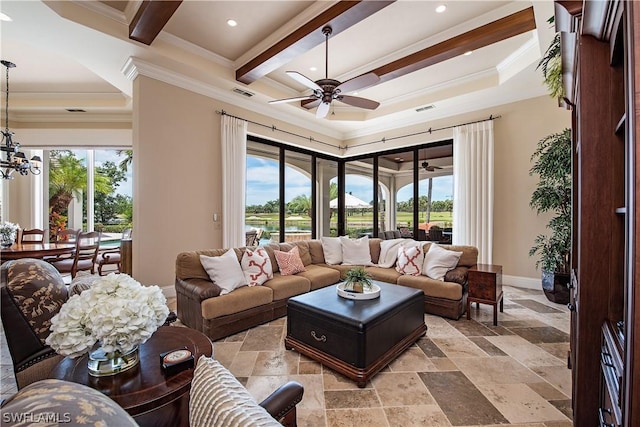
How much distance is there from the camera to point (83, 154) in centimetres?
680

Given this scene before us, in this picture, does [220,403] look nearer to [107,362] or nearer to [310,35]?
[107,362]

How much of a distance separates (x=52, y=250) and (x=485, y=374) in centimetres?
542

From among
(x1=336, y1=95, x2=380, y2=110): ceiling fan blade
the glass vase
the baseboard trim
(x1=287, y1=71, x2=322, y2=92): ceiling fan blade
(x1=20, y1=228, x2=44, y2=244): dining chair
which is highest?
(x1=336, y1=95, x2=380, y2=110): ceiling fan blade

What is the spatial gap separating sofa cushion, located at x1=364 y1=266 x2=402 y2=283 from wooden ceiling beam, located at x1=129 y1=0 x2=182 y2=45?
3746 mm

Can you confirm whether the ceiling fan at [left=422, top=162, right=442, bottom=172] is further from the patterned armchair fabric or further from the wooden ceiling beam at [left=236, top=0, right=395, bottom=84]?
the patterned armchair fabric

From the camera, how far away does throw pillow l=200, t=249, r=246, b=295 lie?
3.02m

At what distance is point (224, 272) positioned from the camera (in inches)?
121

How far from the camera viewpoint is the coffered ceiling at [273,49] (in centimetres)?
300

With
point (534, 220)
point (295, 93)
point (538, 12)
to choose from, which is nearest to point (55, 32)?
point (295, 93)

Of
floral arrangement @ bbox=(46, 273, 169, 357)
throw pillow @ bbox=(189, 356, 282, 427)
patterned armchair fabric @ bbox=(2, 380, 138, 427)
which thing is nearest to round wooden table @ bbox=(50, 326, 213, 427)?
floral arrangement @ bbox=(46, 273, 169, 357)

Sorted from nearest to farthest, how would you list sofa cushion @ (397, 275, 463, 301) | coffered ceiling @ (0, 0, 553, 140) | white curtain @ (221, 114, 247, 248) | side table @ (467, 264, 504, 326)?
coffered ceiling @ (0, 0, 553, 140) < side table @ (467, 264, 504, 326) < sofa cushion @ (397, 275, 463, 301) < white curtain @ (221, 114, 247, 248)

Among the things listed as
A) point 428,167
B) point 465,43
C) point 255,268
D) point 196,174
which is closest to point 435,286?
point 255,268

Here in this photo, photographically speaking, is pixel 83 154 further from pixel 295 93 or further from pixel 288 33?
pixel 288 33

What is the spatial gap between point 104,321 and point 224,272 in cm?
194
